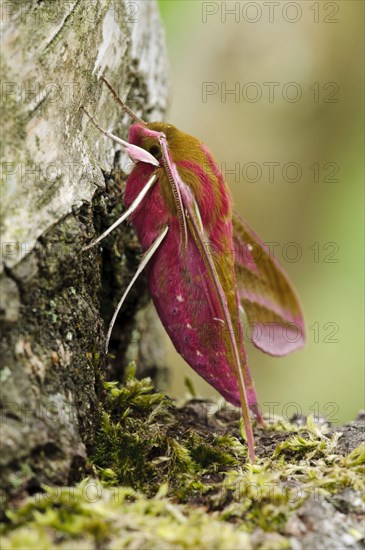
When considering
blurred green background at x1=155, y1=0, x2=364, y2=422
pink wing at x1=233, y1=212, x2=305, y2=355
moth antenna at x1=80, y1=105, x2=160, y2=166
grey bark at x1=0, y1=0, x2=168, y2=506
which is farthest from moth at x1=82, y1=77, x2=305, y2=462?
blurred green background at x1=155, y1=0, x2=364, y2=422

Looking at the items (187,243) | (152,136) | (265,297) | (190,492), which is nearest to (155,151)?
(152,136)

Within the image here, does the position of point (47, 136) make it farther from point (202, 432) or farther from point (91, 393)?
point (202, 432)

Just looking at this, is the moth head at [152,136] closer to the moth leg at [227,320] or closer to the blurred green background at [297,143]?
the moth leg at [227,320]

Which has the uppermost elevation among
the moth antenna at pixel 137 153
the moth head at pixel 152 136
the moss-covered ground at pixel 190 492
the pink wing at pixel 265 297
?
the moth head at pixel 152 136

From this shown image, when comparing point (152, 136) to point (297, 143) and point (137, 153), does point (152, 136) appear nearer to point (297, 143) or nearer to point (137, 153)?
point (137, 153)

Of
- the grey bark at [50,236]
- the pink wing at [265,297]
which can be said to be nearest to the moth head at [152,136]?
the grey bark at [50,236]

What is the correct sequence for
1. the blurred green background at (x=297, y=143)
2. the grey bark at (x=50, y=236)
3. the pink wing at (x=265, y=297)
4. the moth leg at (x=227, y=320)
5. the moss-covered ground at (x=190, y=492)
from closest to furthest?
the moss-covered ground at (x=190, y=492)
the grey bark at (x=50, y=236)
the moth leg at (x=227, y=320)
the pink wing at (x=265, y=297)
the blurred green background at (x=297, y=143)
